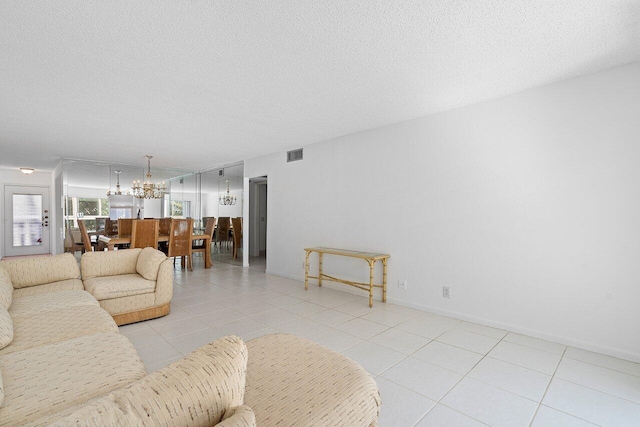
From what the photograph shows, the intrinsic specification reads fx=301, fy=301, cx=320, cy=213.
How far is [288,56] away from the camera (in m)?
2.30

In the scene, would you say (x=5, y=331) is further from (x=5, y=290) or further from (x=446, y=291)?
(x=446, y=291)

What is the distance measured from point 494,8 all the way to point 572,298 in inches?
96.9

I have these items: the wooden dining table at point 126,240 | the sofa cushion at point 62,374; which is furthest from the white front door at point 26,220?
the sofa cushion at point 62,374

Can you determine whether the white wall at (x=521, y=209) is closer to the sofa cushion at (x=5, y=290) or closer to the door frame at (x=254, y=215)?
the sofa cushion at (x=5, y=290)

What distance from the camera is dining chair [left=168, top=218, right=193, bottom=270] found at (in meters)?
5.97

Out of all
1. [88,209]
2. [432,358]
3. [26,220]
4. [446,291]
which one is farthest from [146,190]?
[432,358]

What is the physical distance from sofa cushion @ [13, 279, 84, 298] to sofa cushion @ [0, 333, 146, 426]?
1.56 metres

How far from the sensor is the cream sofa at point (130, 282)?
3.07m

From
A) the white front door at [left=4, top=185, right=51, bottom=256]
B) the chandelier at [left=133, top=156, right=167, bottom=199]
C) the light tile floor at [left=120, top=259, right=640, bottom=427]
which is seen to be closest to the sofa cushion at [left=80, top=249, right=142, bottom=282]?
the light tile floor at [left=120, top=259, right=640, bottom=427]

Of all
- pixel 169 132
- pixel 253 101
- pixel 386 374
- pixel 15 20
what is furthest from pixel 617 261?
pixel 169 132

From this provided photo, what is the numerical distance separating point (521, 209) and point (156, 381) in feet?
10.6

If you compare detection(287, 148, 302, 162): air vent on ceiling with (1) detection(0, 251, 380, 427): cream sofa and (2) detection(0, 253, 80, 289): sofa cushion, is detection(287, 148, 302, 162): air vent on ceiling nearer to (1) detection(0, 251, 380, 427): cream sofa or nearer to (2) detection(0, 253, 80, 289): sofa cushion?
(2) detection(0, 253, 80, 289): sofa cushion

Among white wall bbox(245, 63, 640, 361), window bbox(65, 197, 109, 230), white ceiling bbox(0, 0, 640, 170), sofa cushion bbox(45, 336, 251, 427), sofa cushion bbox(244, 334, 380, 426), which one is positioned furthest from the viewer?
window bbox(65, 197, 109, 230)

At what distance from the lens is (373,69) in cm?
→ 249
